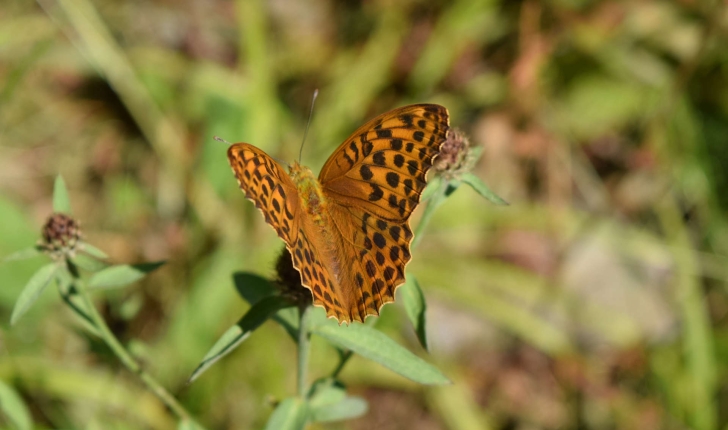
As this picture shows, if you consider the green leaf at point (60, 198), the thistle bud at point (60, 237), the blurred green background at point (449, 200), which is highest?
the green leaf at point (60, 198)

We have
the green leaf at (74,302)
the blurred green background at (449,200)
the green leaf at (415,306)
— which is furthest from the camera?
the blurred green background at (449,200)

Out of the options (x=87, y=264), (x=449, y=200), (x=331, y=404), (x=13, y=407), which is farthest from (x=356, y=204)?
(x=449, y=200)

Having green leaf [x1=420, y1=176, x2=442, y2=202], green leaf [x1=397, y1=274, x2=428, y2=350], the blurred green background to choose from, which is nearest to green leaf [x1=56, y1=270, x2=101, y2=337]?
green leaf [x1=397, y1=274, x2=428, y2=350]

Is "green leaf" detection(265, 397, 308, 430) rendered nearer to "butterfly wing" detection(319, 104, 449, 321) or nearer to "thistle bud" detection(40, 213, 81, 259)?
"butterfly wing" detection(319, 104, 449, 321)

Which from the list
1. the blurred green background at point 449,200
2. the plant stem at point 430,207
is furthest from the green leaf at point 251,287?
the blurred green background at point 449,200

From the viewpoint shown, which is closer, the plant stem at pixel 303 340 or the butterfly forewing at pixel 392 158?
the butterfly forewing at pixel 392 158

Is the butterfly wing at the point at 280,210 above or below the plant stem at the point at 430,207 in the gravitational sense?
above

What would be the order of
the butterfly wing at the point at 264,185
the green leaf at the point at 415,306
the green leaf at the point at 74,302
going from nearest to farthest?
the butterfly wing at the point at 264,185
the green leaf at the point at 415,306
the green leaf at the point at 74,302

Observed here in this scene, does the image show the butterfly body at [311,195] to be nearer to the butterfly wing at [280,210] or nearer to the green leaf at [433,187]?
the butterfly wing at [280,210]
